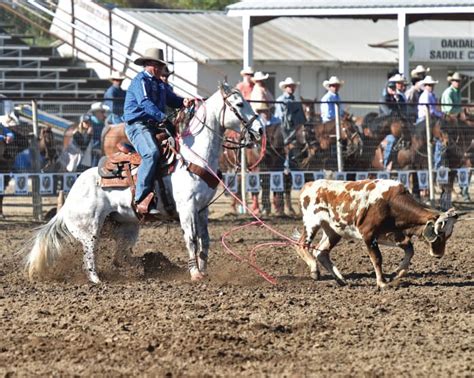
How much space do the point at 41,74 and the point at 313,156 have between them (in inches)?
410

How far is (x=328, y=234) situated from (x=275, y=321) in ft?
9.52

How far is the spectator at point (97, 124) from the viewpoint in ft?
62.6

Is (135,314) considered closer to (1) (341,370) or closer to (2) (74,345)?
(2) (74,345)

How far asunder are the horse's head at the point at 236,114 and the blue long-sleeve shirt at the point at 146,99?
23.1 inches

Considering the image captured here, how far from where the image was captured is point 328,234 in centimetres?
1227

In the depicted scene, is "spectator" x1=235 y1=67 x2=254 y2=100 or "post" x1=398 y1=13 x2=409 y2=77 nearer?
"spectator" x1=235 y1=67 x2=254 y2=100

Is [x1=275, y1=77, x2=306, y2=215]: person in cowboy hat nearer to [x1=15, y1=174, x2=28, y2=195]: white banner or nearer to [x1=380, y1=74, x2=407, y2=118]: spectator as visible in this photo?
[x1=380, y1=74, x2=407, y2=118]: spectator

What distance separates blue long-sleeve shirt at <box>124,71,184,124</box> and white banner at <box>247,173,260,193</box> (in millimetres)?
7441

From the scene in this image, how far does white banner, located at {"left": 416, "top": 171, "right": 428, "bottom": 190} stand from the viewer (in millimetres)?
21267

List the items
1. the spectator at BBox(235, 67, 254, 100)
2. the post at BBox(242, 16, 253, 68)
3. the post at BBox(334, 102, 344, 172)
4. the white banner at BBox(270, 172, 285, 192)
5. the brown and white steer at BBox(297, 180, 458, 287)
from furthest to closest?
the post at BBox(242, 16, 253, 68) < the spectator at BBox(235, 67, 254, 100) < the post at BBox(334, 102, 344, 172) < the white banner at BBox(270, 172, 285, 192) < the brown and white steer at BBox(297, 180, 458, 287)

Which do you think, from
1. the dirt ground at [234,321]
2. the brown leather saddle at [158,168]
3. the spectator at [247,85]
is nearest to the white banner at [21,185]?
the spectator at [247,85]

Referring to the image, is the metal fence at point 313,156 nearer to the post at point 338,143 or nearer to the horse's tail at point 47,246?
the post at point 338,143

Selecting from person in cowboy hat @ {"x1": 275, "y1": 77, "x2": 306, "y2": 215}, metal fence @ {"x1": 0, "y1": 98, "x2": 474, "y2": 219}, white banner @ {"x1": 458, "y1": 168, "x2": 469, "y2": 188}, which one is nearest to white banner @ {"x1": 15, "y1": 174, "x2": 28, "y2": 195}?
metal fence @ {"x1": 0, "y1": 98, "x2": 474, "y2": 219}

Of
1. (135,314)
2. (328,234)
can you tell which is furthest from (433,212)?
(135,314)
